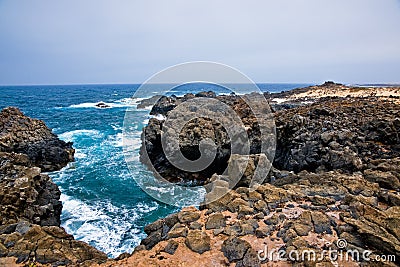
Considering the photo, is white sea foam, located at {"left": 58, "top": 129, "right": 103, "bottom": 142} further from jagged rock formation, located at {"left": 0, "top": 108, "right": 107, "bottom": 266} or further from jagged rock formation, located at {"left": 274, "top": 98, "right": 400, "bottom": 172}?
jagged rock formation, located at {"left": 274, "top": 98, "right": 400, "bottom": 172}

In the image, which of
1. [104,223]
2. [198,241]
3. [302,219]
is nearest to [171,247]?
[198,241]

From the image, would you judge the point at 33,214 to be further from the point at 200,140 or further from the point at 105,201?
the point at 200,140

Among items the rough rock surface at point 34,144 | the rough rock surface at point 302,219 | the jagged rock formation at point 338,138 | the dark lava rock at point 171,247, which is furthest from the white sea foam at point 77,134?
the dark lava rock at point 171,247

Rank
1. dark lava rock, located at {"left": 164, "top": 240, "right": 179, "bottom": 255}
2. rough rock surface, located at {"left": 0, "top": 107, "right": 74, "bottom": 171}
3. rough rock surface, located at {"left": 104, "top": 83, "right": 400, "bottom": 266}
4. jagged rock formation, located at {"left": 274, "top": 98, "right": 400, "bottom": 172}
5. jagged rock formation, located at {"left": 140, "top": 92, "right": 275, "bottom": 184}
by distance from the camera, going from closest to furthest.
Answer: rough rock surface, located at {"left": 104, "top": 83, "right": 400, "bottom": 266}
dark lava rock, located at {"left": 164, "top": 240, "right": 179, "bottom": 255}
jagged rock formation, located at {"left": 274, "top": 98, "right": 400, "bottom": 172}
jagged rock formation, located at {"left": 140, "top": 92, "right": 275, "bottom": 184}
rough rock surface, located at {"left": 0, "top": 107, "right": 74, "bottom": 171}

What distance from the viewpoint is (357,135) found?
17500 mm

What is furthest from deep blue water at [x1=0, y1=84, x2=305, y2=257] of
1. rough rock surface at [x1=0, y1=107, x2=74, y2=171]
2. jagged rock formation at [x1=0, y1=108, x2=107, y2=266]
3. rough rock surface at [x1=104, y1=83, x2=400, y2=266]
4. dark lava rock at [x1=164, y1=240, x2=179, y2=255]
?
dark lava rock at [x1=164, y1=240, x2=179, y2=255]

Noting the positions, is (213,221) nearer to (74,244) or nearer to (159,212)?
(74,244)

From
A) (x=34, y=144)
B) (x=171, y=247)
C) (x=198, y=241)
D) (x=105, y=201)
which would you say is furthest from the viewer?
(x=34, y=144)

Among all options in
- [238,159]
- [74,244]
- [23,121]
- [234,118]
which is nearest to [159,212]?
[238,159]

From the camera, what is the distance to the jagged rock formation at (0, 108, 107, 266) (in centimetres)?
805

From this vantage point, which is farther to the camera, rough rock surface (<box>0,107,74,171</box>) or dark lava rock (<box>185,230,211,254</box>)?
rough rock surface (<box>0,107,74,171</box>)

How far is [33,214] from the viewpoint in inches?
484

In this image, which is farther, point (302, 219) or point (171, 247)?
point (302, 219)

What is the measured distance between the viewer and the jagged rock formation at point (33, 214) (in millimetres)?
8047
